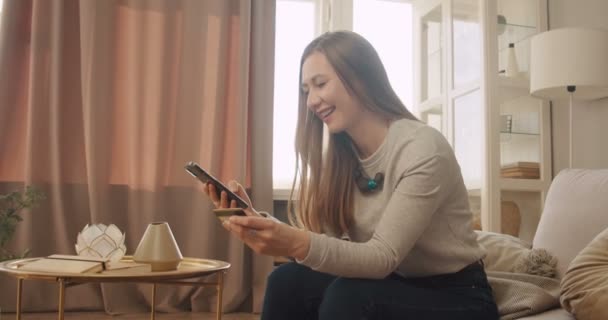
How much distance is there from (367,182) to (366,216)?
8 cm

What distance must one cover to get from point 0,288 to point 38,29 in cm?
128

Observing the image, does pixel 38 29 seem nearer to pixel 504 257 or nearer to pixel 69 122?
pixel 69 122

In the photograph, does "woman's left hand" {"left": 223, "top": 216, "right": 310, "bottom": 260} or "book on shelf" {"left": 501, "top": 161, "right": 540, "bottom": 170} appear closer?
"woman's left hand" {"left": 223, "top": 216, "right": 310, "bottom": 260}

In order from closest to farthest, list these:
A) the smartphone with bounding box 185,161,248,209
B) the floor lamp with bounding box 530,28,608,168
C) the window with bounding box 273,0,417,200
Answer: the smartphone with bounding box 185,161,248,209, the floor lamp with bounding box 530,28,608,168, the window with bounding box 273,0,417,200

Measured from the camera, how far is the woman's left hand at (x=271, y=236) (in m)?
1.01

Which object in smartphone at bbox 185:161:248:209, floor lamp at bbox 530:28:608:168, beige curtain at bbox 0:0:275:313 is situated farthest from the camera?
beige curtain at bbox 0:0:275:313

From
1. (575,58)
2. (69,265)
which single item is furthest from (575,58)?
(69,265)

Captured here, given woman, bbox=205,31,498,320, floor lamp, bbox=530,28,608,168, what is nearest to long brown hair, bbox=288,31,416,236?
woman, bbox=205,31,498,320

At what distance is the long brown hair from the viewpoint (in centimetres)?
127

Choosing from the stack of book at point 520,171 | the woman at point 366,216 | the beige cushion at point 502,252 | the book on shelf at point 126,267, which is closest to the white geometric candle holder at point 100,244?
the book on shelf at point 126,267

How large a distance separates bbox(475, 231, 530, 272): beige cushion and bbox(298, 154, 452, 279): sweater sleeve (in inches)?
17.2

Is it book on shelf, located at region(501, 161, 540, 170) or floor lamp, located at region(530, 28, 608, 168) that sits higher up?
floor lamp, located at region(530, 28, 608, 168)

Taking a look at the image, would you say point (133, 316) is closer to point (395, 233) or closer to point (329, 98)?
point (329, 98)

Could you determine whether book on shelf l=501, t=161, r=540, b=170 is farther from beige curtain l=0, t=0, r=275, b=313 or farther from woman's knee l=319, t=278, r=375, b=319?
woman's knee l=319, t=278, r=375, b=319
